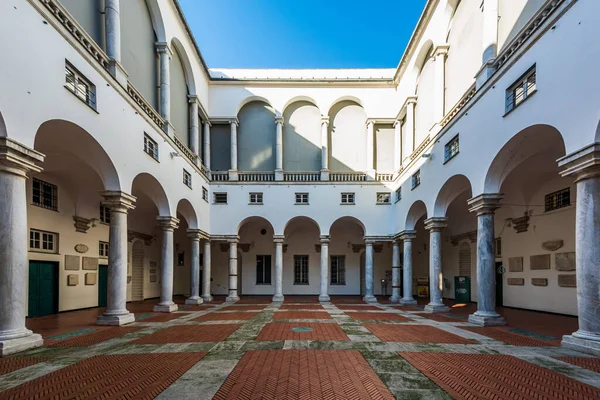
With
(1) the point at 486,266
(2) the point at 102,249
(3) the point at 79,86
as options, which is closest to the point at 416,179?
(1) the point at 486,266

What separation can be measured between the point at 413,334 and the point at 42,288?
14729 millimetres

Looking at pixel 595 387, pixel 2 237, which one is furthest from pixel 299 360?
pixel 2 237

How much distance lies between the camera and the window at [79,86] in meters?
8.61

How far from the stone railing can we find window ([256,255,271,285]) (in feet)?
22.8

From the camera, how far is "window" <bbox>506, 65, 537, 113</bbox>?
866cm

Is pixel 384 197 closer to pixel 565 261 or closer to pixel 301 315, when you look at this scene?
pixel 565 261

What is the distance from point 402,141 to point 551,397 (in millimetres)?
18150

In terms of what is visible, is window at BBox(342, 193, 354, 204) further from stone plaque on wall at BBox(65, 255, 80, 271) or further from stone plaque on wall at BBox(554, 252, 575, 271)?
stone plaque on wall at BBox(65, 255, 80, 271)

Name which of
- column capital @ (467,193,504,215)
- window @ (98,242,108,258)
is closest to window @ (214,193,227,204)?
window @ (98,242,108,258)

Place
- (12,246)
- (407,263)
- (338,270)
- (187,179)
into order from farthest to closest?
(338,270) < (407,263) < (187,179) < (12,246)

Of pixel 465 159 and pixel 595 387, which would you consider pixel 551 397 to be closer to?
pixel 595 387

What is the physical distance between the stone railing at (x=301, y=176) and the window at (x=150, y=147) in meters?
9.02

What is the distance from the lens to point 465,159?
1173 cm

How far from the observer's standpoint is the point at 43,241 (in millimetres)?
13484
